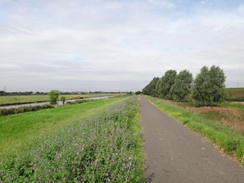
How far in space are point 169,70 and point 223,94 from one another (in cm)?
3310

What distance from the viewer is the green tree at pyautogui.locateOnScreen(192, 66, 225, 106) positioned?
103 feet

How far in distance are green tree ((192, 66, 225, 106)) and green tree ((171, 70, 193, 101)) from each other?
511 inches

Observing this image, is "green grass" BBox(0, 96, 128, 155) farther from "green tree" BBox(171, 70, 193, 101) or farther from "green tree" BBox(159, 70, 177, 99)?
"green tree" BBox(159, 70, 177, 99)

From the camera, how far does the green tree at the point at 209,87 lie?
31453mm

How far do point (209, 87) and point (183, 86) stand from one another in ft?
50.2

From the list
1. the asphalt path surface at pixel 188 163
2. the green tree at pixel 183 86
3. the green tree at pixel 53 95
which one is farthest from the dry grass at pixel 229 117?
the green tree at pixel 53 95

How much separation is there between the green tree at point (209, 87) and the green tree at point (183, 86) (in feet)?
42.6

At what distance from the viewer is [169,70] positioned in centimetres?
6262

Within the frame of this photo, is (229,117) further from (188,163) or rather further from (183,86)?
(183,86)

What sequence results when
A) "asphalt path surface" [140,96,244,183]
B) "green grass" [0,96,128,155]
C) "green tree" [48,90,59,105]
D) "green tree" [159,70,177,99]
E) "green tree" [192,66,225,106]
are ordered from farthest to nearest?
"green tree" [159,70,177,99]
"green tree" [48,90,59,105]
"green tree" [192,66,225,106]
"green grass" [0,96,128,155]
"asphalt path surface" [140,96,244,183]

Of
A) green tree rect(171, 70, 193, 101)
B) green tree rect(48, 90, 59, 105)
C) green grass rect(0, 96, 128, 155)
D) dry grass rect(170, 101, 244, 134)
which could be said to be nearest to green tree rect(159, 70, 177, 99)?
green tree rect(171, 70, 193, 101)

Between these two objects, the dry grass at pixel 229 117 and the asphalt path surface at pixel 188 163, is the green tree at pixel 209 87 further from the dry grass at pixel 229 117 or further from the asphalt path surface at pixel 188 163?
the asphalt path surface at pixel 188 163

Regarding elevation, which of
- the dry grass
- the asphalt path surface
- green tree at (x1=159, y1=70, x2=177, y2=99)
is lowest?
the dry grass

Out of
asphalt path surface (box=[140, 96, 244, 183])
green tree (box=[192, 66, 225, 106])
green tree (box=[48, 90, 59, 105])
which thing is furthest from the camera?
green tree (box=[48, 90, 59, 105])
